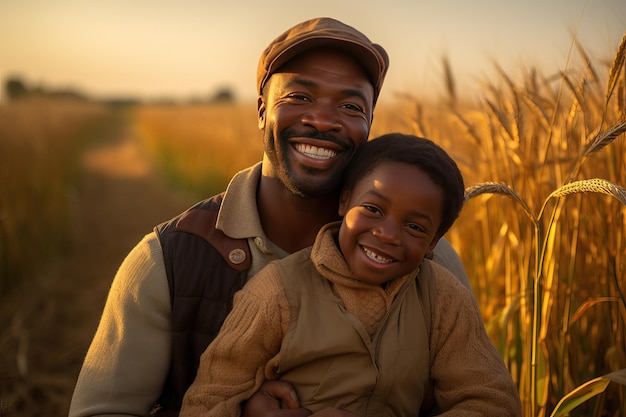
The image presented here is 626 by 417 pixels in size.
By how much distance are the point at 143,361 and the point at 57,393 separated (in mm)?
2498

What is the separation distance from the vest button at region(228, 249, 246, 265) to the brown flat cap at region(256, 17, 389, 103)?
699 mm

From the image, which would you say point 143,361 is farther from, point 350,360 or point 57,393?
point 57,393

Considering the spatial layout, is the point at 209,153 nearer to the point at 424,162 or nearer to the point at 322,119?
the point at 322,119

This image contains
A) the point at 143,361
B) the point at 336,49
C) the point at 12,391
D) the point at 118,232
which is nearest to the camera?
the point at 143,361

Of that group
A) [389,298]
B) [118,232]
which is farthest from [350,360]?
[118,232]

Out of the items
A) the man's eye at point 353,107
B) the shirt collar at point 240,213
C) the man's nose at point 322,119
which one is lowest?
the shirt collar at point 240,213

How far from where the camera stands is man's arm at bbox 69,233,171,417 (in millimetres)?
2016

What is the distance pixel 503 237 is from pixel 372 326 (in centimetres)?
149

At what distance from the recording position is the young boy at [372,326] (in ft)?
5.84

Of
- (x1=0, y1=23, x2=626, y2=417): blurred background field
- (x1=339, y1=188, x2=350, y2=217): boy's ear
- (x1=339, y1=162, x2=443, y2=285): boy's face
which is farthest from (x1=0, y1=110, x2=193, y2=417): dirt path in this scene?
(x1=339, y1=162, x2=443, y2=285): boy's face

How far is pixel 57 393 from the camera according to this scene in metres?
4.13

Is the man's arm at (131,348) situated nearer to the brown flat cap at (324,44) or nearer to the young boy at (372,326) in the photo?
the young boy at (372,326)

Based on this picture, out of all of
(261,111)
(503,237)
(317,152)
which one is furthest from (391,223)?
(503,237)

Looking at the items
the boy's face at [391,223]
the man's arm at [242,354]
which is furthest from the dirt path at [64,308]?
the boy's face at [391,223]
